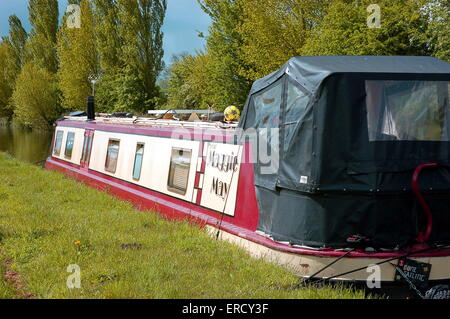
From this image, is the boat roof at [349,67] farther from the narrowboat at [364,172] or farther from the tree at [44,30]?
the tree at [44,30]

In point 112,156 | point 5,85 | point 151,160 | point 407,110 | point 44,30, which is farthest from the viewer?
point 5,85

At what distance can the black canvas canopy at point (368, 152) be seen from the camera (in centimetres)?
467

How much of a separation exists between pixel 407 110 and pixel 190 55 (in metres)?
41.1

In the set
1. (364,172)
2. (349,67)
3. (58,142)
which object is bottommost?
(58,142)

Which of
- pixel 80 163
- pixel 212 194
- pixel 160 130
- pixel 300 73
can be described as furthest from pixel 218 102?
pixel 300 73

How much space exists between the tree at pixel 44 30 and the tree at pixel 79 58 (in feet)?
23.3

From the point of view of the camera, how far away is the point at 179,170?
791 centimetres

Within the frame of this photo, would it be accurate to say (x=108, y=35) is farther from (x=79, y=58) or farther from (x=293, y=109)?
(x=293, y=109)

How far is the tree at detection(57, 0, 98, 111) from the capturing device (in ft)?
131

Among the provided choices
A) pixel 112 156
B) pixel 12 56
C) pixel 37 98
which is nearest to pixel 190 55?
pixel 37 98

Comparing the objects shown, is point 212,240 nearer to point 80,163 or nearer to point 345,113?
point 345,113

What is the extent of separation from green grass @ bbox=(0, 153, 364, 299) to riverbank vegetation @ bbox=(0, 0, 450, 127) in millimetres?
9039

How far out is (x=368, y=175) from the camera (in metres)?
4.66

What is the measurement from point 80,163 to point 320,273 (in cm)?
928
